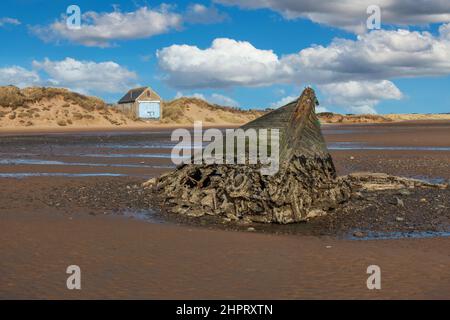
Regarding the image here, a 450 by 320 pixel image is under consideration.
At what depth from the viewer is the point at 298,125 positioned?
1297cm

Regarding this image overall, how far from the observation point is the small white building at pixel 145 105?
84750 millimetres

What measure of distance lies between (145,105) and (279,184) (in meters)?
75.5

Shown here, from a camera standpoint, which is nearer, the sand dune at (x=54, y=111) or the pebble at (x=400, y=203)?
the pebble at (x=400, y=203)

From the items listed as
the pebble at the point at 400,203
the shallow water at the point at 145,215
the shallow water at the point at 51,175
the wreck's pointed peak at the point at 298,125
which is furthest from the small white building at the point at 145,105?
the pebble at the point at 400,203

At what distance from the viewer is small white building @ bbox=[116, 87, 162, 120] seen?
84.8 metres

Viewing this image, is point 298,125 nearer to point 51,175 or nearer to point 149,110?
point 51,175

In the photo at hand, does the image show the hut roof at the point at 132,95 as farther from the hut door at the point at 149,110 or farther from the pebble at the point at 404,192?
the pebble at the point at 404,192

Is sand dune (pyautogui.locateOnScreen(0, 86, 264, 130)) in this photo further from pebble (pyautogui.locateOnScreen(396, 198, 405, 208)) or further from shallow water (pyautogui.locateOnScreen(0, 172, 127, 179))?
pebble (pyautogui.locateOnScreen(396, 198, 405, 208))

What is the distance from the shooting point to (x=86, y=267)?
8.03m

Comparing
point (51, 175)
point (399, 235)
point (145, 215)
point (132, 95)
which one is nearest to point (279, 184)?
point (399, 235)

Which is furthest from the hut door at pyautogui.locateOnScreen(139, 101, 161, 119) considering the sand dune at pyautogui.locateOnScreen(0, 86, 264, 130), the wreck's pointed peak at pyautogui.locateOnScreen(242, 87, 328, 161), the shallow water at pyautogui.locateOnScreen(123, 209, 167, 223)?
the shallow water at pyautogui.locateOnScreen(123, 209, 167, 223)
